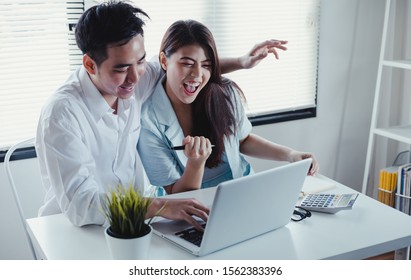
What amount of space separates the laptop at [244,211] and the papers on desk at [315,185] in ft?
0.87

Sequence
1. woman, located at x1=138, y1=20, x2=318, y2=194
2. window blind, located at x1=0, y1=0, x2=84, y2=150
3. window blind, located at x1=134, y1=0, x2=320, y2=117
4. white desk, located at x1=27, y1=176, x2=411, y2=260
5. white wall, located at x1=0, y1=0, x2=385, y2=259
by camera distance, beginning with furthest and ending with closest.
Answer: white wall, located at x1=0, y1=0, x2=385, y2=259 < window blind, located at x1=134, y1=0, x2=320, y2=117 < window blind, located at x1=0, y1=0, x2=84, y2=150 < woman, located at x1=138, y1=20, x2=318, y2=194 < white desk, located at x1=27, y1=176, x2=411, y2=260

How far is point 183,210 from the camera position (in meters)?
Answer: 1.52

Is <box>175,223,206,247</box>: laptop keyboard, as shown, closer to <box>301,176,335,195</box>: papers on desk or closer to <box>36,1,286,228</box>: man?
<box>36,1,286,228</box>: man

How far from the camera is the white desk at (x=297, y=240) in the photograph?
139cm

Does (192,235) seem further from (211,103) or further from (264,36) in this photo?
(264,36)

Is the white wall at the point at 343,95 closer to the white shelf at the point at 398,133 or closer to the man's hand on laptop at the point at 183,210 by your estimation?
the white shelf at the point at 398,133

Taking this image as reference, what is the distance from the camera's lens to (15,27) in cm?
229

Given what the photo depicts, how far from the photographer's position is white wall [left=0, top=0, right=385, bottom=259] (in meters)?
3.06

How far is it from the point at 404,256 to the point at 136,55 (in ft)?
3.10

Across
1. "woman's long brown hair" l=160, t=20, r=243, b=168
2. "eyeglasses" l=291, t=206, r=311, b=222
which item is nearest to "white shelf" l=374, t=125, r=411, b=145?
"woman's long brown hair" l=160, t=20, r=243, b=168

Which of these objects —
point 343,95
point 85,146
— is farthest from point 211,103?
point 343,95

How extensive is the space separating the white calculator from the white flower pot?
0.54 m

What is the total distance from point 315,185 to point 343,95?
1.49 metres

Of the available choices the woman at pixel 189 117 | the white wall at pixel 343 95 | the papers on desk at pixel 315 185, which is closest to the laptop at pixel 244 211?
the papers on desk at pixel 315 185
